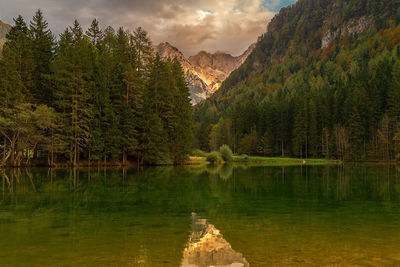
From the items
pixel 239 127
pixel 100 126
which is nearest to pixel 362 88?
pixel 239 127

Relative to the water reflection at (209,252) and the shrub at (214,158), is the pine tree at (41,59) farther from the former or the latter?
the water reflection at (209,252)

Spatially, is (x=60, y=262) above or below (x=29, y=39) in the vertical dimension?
below

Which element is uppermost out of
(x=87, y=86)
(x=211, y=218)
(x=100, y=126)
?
(x=87, y=86)

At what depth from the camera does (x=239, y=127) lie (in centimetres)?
12275

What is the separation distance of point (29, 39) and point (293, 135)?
75556mm

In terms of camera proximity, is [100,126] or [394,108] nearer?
[100,126]

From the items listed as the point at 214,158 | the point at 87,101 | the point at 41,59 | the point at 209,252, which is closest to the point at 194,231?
the point at 209,252

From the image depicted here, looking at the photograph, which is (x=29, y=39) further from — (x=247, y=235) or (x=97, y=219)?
(x=247, y=235)

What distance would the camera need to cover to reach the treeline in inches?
1766

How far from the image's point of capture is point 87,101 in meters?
51.7

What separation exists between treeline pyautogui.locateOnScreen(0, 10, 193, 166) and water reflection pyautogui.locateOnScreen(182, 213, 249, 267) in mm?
39854

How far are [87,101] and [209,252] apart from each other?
48101 mm

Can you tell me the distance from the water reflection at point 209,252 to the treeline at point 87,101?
39.9 m

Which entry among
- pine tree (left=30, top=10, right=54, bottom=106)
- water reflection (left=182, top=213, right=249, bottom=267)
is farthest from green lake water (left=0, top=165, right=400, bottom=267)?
pine tree (left=30, top=10, right=54, bottom=106)
